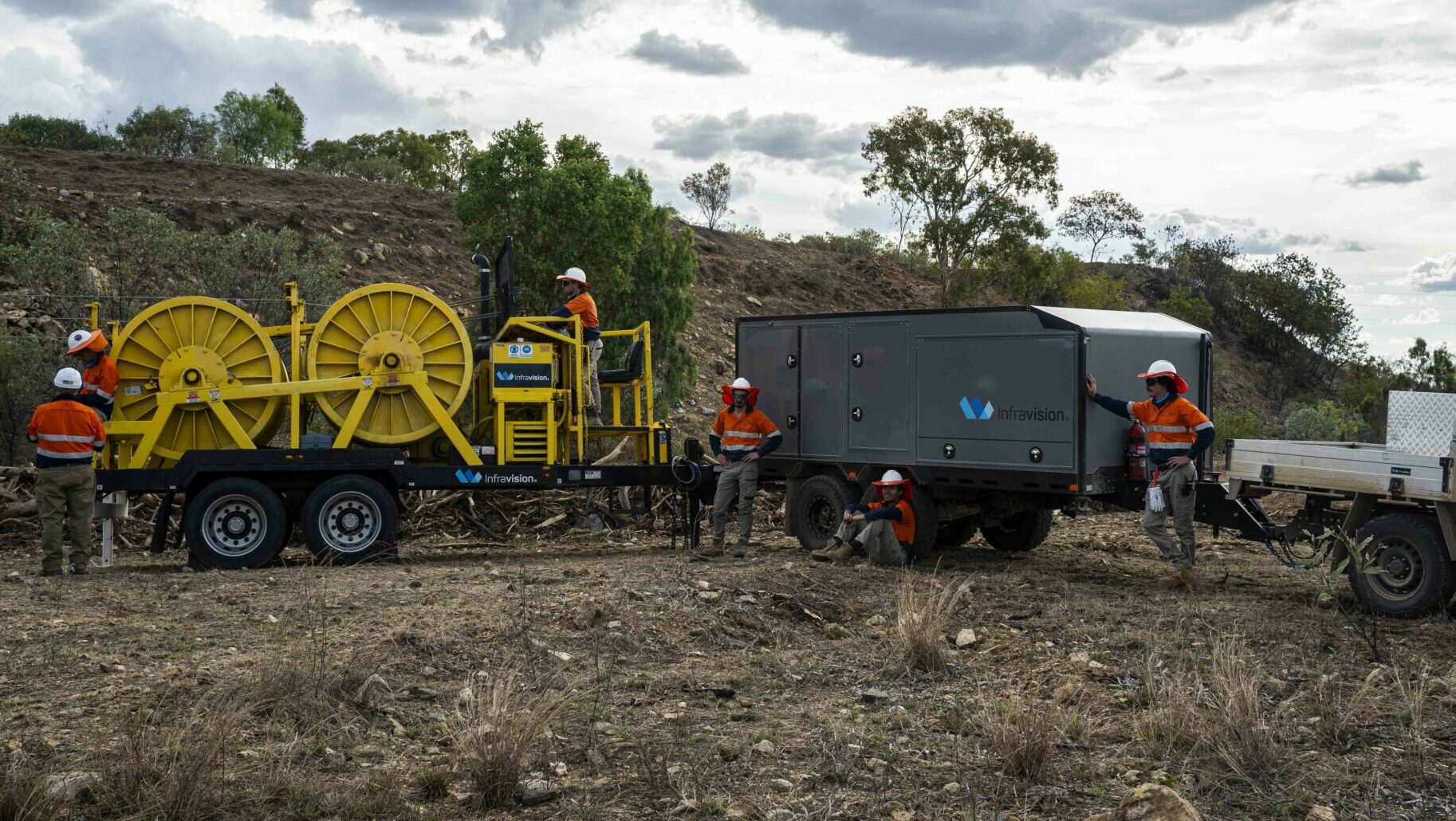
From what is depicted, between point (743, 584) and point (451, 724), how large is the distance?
4314mm

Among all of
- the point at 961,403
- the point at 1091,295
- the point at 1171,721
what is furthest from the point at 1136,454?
the point at 1091,295

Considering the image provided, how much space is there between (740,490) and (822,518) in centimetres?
92

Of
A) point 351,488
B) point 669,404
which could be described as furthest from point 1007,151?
point 351,488

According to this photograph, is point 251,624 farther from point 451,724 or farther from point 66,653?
point 451,724

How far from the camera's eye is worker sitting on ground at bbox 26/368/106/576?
11695 millimetres

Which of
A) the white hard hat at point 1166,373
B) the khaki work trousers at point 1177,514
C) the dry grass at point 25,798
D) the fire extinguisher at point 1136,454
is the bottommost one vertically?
the dry grass at point 25,798

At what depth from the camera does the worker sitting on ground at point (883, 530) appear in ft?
41.4

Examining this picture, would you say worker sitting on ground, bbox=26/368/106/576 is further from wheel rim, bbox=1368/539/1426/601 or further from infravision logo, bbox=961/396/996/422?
wheel rim, bbox=1368/539/1426/601

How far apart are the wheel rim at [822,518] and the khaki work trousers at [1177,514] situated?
3418 millimetres

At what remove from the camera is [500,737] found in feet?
18.9

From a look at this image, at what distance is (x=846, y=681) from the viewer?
7863mm

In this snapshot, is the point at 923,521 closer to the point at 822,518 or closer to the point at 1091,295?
the point at 822,518

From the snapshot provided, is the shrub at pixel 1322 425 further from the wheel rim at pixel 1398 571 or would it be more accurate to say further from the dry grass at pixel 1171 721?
the dry grass at pixel 1171 721

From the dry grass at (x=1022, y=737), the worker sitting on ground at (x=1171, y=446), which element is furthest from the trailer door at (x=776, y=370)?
the dry grass at (x=1022, y=737)
